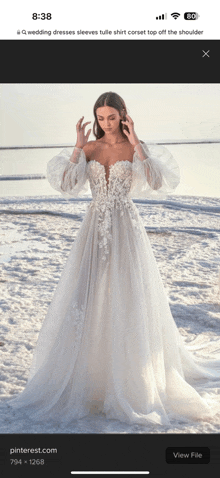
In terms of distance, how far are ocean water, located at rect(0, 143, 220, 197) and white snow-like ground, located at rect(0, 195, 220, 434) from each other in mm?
588

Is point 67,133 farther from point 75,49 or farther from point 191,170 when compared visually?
point 75,49

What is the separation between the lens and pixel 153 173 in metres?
2.57

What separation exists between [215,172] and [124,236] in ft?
26.0

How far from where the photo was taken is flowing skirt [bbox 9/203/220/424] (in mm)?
2463

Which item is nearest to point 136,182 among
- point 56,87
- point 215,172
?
point 215,172

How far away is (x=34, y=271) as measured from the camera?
5008 mm

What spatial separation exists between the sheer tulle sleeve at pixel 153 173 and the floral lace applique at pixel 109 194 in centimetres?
4

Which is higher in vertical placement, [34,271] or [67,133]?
[67,133]

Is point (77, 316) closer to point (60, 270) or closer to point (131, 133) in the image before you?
point (131, 133)

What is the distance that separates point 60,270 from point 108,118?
2.66 meters
